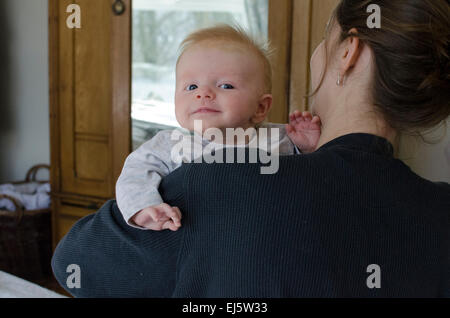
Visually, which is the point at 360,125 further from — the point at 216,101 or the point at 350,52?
the point at 216,101

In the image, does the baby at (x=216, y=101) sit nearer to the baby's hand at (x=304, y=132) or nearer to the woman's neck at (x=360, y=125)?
the baby's hand at (x=304, y=132)

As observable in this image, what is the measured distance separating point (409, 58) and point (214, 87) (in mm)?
376

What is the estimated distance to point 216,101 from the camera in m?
0.96

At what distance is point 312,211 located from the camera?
646 mm

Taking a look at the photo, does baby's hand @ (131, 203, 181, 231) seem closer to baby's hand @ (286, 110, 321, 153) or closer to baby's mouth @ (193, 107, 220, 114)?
baby's mouth @ (193, 107, 220, 114)

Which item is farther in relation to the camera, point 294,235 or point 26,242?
point 26,242

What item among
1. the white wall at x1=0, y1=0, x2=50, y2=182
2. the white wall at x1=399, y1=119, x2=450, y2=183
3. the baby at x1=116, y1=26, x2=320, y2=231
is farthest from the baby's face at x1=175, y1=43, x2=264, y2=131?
the white wall at x1=0, y1=0, x2=50, y2=182

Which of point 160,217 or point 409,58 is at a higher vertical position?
point 409,58

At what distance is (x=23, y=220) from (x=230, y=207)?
2261 millimetres

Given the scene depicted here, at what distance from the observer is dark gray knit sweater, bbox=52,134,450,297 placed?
64cm

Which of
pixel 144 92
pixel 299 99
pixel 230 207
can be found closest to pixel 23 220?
pixel 144 92

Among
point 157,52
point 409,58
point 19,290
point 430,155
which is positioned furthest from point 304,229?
point 157,52

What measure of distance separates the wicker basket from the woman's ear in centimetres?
222

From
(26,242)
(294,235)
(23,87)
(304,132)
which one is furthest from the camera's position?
(23,87)
